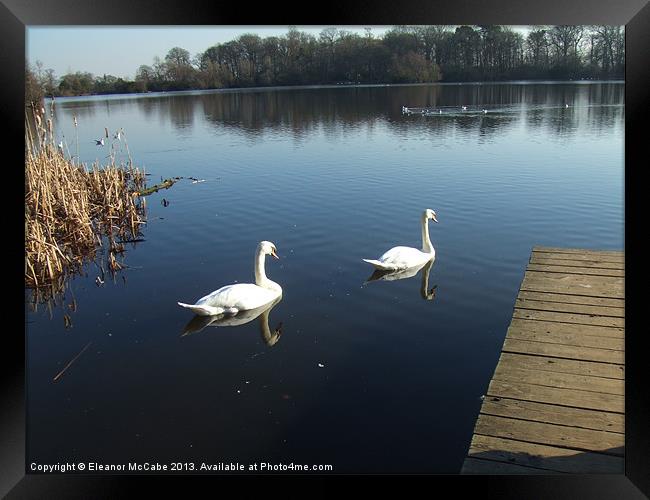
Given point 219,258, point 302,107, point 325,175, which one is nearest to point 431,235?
point 219,258

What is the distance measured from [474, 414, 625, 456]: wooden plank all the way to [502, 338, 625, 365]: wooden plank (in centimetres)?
96

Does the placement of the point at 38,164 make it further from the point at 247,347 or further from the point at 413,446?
the point at 413,446

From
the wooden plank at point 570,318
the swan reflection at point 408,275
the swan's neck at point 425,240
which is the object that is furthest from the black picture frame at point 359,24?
the swan's neck at point 425,240

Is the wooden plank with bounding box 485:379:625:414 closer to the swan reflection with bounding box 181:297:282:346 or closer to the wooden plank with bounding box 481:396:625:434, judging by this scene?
the wooden plank with bounding box 481:396:625:434

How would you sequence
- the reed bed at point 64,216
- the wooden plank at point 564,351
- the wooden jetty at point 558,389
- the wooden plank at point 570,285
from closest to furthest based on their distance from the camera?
1. the wooden jetty at point 558,389
2. the wooden plank at point 564,351
3. the wooden plank at point 570,285
4. the reed bed at point 64,216

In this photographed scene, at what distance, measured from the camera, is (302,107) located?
1245 inches

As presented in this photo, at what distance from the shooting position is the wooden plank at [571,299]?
18.2 ft

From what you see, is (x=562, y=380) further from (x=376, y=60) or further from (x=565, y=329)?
(x=376, y=60)

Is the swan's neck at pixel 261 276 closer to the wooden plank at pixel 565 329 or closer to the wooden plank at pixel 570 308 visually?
the wooden plank at pixel 570 308

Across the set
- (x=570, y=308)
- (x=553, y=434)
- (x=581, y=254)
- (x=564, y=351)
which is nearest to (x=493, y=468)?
(x=553, y=434)

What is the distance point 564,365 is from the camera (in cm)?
439

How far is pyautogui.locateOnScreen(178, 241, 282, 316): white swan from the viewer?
650cm

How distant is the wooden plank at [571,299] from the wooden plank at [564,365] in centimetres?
127

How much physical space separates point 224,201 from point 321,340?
6106mm
